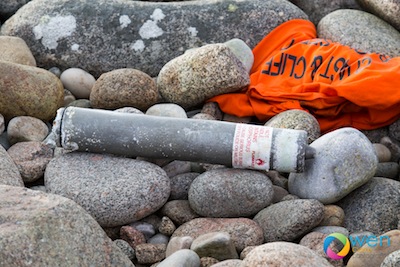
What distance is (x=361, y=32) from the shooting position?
5.82 meters

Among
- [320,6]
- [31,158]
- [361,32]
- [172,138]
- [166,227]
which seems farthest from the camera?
[320,6]

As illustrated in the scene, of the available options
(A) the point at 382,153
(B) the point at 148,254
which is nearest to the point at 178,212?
(B) the point at 148,254

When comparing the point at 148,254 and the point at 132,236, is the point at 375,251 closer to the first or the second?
the point at 148,254

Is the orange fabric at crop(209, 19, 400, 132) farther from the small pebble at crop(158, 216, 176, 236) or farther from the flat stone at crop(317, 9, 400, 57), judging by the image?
the small pebble at crop(158, 216, 176, 236)

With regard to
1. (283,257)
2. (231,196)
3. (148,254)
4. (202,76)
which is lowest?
(148,254)

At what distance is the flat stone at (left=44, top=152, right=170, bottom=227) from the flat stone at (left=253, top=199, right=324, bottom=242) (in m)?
0.63

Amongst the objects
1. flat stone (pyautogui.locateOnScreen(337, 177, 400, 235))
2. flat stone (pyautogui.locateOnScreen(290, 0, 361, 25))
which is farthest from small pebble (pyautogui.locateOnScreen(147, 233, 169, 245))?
flat stone (pyautogui.locateOnScreen(290, 0, 361, 25))

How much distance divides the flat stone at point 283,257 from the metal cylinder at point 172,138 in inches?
44.9

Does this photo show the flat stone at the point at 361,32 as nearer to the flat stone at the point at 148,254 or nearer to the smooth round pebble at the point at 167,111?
the smooth round pebble at the point at 167,111

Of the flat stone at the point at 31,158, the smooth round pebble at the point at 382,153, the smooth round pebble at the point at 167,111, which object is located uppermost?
the smooth round pebble at the point at 167,111

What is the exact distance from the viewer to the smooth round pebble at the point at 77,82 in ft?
18.6

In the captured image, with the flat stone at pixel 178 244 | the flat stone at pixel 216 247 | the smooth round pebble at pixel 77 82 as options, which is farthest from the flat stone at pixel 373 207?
the smooth round pebble at pixel 77 82

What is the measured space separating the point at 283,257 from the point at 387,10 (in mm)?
3423

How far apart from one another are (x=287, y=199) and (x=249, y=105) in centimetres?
121
